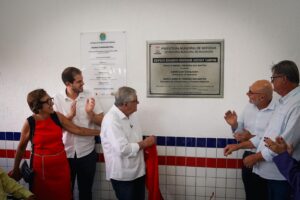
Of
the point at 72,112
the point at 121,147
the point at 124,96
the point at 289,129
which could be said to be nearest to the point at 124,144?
the point at 121,147

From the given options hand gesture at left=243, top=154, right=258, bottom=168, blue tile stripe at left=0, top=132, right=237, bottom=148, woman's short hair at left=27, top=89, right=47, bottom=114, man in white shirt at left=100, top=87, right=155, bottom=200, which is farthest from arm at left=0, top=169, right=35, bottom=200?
hand gesture at left=243, top=154, right=258, bottom=168

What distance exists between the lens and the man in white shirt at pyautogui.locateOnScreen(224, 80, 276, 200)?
7.62 ft

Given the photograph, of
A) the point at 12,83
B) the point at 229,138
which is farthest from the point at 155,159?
the point at 12,83

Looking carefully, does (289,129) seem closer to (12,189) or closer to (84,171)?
(84,171)

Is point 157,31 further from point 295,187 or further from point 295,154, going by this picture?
point 295,187

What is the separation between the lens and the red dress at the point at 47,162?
2332 mm

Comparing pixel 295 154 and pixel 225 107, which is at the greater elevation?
pixel 225 107

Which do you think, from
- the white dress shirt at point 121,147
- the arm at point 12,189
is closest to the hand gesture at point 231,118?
the white dress shirt at point 121,147

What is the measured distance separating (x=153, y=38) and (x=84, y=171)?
1621 millimetres

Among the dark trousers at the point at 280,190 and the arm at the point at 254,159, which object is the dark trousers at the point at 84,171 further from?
the dark trousers at the point at 280,190

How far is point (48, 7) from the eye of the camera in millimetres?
2930

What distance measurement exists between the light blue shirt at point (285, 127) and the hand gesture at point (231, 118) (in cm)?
48

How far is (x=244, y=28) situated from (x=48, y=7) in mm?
2181

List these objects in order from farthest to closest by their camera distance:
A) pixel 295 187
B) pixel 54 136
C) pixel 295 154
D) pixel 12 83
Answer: pixel 12 83, pixel 54 136, pixel 295 154, pixel 295 187
